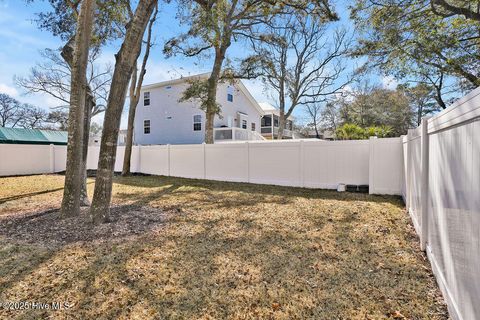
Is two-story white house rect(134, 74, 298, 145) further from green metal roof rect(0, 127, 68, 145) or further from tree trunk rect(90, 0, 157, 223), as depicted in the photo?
tree trunk rect(90, 0, 157, 223)

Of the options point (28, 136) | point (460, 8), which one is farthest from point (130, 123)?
point (460, 8)

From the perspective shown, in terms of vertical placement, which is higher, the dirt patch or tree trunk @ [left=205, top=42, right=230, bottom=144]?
tree trunk @ [left=205, top=42, right=230, bottom=144]

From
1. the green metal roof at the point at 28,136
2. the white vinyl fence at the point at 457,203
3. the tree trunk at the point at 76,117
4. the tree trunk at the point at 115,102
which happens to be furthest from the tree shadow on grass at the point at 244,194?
the green metal roof at the point at 28,136

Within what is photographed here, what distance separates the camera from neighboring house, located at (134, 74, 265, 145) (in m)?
19.6

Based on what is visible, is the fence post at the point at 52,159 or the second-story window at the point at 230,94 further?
the second-story window at the point at 230,94

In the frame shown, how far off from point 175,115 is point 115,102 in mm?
15851

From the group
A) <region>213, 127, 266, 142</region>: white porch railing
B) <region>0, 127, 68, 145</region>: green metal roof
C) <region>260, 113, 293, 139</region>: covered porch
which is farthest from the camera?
<region>260, 113, 293, 139</region>: covered porch

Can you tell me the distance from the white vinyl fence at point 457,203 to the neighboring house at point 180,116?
1600 cm

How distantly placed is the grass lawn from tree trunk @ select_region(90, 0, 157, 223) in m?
0.63

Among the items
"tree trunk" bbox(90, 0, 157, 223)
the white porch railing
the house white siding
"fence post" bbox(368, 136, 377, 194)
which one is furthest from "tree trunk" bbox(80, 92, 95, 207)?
the house white siding

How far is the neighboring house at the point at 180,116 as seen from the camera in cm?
1958

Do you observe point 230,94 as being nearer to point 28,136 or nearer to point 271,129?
point 271,129

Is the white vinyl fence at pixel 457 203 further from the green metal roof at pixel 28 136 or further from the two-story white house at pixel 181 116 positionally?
the green metal roof at pixel 28 136

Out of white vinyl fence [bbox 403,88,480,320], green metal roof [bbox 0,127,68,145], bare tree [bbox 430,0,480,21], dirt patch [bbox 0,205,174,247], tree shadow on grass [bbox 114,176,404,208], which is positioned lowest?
dirt patch [bbox 0,205,174,247]
